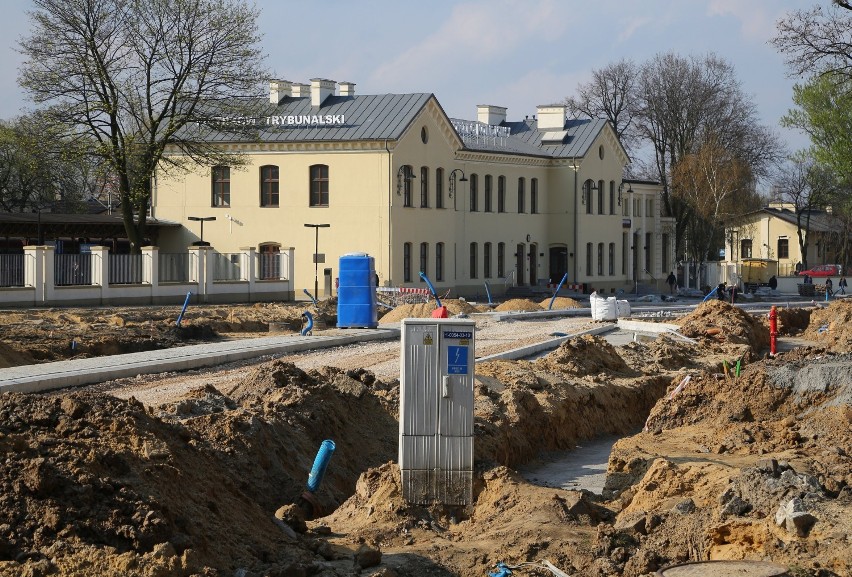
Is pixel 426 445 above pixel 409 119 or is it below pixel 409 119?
below

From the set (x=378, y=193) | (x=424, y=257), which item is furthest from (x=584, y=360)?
(x=424, y=257)

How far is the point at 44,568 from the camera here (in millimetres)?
7992

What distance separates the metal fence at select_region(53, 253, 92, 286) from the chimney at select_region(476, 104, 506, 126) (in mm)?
36609

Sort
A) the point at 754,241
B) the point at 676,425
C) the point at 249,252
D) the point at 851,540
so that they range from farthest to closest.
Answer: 1. the point at 754,241
2. the point at 249,252
3. the point at 676,425
4. the point at 851,540

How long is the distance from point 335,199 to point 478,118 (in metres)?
20.6

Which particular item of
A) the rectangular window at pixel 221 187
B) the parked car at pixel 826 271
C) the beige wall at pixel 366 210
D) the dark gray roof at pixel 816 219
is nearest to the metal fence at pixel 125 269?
the beige wall at pixel 366 210

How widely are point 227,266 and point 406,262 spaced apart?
38.6 ft

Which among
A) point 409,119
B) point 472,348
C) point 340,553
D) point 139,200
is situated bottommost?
point 340,553

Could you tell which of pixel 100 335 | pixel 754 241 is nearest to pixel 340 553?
pixel 100 335

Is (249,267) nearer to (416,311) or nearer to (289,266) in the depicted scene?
(289,266)

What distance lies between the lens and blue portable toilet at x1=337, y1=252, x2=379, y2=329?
3098cm

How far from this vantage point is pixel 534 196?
222 ft

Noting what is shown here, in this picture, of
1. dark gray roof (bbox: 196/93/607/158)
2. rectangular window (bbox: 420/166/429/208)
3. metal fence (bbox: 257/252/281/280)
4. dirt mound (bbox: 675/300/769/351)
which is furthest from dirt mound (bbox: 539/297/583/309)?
dirt mound (bbox: 675/300/769/351)

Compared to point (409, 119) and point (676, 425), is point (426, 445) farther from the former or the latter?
point (409, 119)
